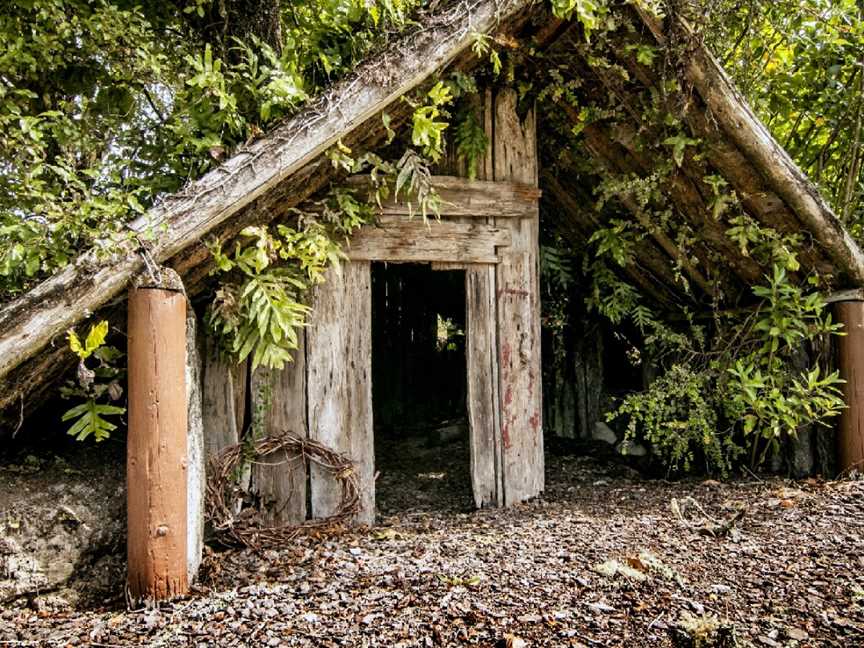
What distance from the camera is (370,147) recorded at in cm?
480

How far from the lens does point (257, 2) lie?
517 cm

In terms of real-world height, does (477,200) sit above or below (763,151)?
below

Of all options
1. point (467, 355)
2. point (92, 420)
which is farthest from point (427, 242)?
point (92, 420)

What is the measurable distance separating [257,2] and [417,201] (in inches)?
78.2

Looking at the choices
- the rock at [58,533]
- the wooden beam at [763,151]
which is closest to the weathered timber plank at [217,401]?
the rock at [58,533]

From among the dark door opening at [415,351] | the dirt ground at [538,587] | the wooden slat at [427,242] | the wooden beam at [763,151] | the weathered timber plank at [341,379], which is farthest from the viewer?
the dark door opening at [415,351]

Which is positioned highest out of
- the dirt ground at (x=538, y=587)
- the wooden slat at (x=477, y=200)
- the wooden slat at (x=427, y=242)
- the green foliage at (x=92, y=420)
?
the wooden slat at (x=477, y=200)

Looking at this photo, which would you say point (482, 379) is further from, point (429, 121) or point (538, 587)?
point (538, 587)

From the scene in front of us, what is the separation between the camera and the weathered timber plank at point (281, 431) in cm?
479

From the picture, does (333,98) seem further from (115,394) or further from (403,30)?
(115,394)

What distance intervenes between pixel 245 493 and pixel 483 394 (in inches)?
76.9

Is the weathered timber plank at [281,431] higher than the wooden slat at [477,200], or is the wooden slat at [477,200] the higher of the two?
the wooden slat at [477,200]

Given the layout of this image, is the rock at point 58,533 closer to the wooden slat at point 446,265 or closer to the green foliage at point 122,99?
the green foliage at point 122,99

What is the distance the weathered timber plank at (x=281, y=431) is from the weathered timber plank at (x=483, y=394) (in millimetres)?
1367
